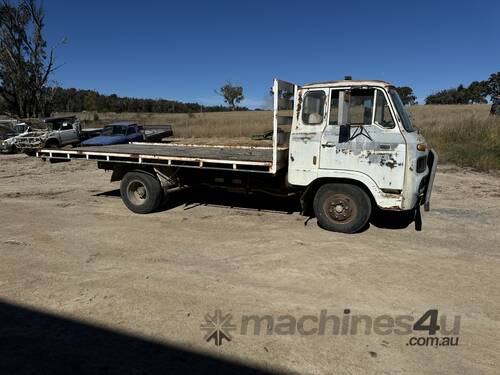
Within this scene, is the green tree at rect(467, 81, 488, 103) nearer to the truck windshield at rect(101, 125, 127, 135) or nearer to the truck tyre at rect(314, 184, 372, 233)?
the truck windshield at rect(101, 125, 127, 135)

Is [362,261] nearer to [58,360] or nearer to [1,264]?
[58,360]

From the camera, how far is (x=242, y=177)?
23.9 feet

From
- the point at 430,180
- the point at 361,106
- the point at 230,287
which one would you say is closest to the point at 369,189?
the point at 430,180

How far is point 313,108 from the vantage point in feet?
20.3

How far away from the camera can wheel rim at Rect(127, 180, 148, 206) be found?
7789 millimetres

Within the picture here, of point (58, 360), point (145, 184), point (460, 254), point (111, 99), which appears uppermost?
point (111, 99)

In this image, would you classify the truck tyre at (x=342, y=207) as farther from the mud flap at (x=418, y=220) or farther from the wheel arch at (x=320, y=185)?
the mud flap at (x=418, y=220)

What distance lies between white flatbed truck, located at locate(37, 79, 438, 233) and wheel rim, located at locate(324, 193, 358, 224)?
0.05ft

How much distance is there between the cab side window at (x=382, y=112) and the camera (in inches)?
226

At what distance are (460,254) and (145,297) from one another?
420cm

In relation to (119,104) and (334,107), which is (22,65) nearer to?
(334,107)

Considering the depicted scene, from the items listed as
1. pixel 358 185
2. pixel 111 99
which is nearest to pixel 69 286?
pixel 358 185

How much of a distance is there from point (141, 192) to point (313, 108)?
12.7 ft

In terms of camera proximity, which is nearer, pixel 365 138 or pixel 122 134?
pixel 365 138
